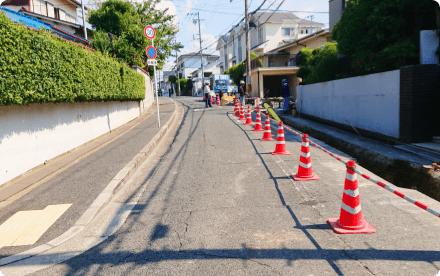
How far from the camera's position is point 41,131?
288 inches

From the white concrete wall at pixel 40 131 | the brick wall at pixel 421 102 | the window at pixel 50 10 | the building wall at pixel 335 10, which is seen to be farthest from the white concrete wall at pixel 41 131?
the window at pixel 50 10

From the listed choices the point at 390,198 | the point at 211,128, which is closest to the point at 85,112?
the point at 211,128

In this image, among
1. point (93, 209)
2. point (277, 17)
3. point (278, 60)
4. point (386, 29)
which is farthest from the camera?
point (277, 17)

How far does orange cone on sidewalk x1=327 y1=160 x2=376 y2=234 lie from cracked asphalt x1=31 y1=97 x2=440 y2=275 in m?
0.11

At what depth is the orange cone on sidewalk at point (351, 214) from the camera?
382 cm

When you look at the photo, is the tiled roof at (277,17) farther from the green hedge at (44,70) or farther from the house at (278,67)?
the green hedge at (44,70)

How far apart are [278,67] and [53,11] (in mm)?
23379

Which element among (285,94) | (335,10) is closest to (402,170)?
(285,94)

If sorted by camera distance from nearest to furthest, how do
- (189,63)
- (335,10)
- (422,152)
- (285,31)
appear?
(422,152) < (335,10) < (285,31) < (189,63)

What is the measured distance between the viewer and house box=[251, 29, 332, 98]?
3225 cm

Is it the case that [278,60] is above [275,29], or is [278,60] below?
below

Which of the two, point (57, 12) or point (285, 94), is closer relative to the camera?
point (285, 94)

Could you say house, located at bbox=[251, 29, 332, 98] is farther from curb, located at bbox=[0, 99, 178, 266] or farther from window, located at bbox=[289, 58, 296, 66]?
curb, located at bbox=[0, 99, 178, 266]

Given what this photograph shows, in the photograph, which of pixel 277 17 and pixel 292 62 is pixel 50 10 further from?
pixel 277 17
